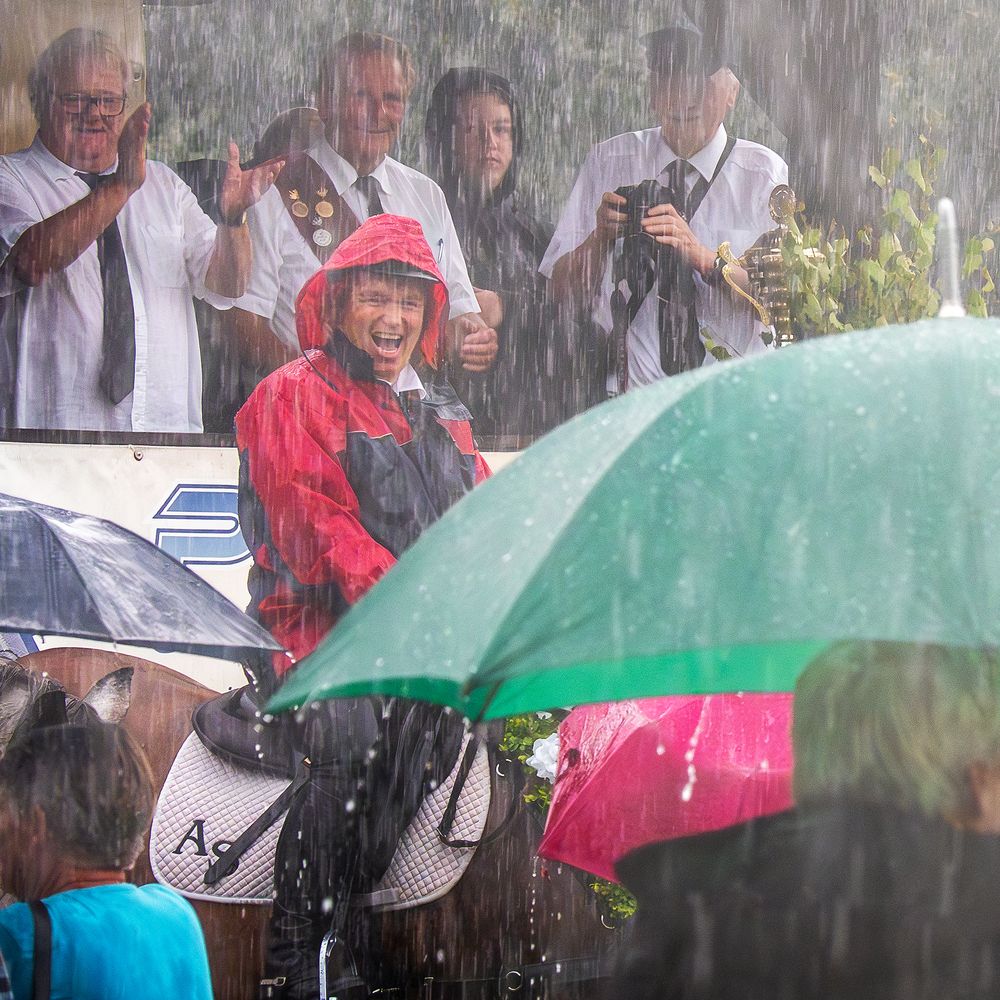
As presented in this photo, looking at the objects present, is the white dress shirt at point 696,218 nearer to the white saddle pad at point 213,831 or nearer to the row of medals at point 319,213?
the row of medals at point 319,213

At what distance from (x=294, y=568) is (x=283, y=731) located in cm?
68

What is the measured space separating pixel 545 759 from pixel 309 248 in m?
2.44

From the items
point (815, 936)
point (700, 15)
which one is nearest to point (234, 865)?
point (815, 936)

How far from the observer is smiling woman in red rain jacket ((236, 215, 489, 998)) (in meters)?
5.38

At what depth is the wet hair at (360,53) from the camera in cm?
596

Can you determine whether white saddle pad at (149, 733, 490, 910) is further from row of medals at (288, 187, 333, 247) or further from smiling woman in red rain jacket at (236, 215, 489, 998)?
row of medals at (288, 187, 333, 247)

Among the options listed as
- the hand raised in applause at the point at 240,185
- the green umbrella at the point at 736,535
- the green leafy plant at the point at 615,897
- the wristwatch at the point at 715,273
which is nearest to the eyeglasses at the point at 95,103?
the hand raised in applause at the point at 240,185

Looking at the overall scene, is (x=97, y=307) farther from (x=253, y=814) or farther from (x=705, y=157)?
(x=705, y=157)

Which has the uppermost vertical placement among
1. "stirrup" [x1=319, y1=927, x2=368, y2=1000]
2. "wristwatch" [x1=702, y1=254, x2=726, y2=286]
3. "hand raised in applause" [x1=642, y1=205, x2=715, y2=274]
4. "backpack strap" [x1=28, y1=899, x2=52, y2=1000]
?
"hand raised in applause" [x1=642, y1=205, x2=715, y2=274]

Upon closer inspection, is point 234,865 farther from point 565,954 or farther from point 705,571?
point 705,571

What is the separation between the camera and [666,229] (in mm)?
6355

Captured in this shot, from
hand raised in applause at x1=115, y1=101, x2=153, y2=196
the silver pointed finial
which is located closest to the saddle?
hand raised in applause at x1=115, y1=101, x2=153, y2=196

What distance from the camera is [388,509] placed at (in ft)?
19.0

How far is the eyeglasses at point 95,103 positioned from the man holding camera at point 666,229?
202 cm
